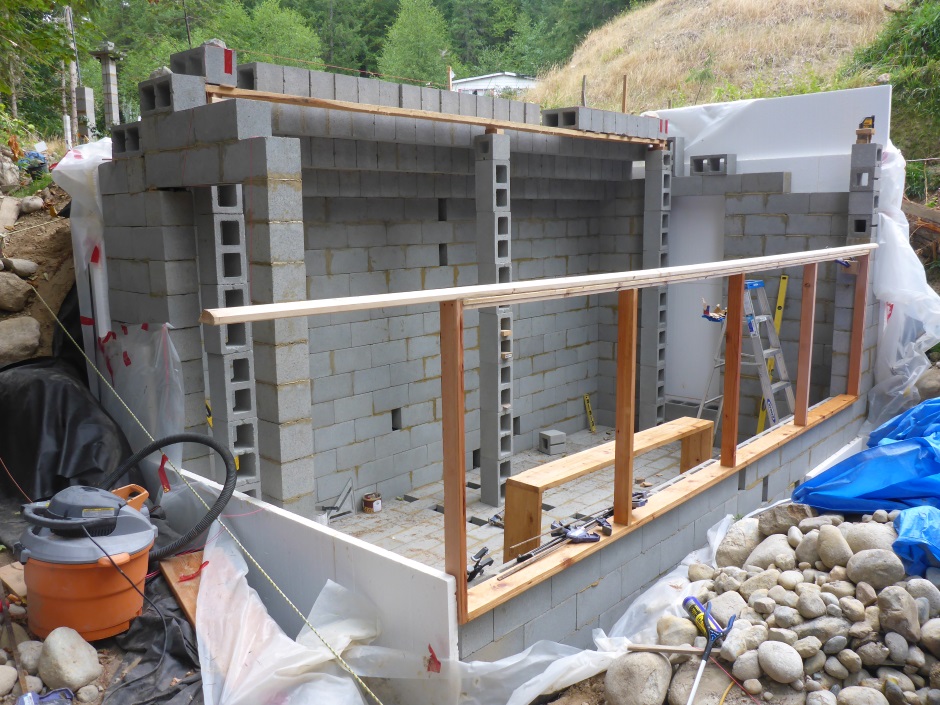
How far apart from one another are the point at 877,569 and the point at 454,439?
2.72m

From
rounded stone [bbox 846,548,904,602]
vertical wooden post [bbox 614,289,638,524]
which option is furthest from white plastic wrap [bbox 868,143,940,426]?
vertical wooden post [bbox 614,289,638,524]

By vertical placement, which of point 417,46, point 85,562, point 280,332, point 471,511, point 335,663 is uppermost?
point 417,46

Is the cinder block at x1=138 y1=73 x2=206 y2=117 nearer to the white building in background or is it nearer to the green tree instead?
the white building in background

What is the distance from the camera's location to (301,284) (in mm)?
5301

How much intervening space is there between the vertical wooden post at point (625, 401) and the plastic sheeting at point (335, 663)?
0.84 meters

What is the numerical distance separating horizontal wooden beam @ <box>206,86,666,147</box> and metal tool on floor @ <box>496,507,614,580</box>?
A: 359cm

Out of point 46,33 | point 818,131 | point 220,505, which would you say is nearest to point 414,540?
point 220,505

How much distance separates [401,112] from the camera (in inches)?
257

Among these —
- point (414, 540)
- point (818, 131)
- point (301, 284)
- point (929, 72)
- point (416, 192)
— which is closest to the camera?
point (301, 284)

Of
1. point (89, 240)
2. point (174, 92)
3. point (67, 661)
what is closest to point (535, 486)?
point (67, 661)

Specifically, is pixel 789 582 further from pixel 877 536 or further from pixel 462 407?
pixel 462 407

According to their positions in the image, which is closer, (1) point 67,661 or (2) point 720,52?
(1) point 67,661

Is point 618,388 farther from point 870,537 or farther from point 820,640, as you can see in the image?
point 870,537

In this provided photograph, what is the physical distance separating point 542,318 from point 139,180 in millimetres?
5381
